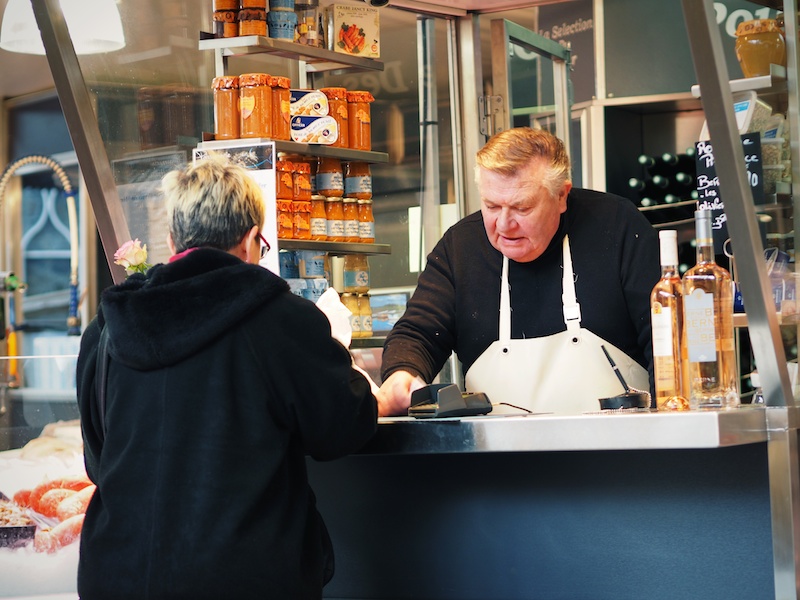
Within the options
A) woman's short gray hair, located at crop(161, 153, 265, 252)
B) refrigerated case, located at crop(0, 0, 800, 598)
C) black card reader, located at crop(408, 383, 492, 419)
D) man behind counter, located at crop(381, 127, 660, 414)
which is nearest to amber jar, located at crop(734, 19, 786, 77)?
refrigerated case, located at crop(0, 0, 800, 598)

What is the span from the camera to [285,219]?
11.5ft

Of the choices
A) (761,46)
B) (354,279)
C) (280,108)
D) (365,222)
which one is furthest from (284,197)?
(761,46)

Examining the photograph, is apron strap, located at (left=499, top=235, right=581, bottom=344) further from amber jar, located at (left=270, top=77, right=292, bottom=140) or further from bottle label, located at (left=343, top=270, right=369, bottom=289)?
bottle label, located at (left=343, top=270, right=369, bottom=289)

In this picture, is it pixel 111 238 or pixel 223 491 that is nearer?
pixel 223 491

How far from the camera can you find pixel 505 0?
3.88 m

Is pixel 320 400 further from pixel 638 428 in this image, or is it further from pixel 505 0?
pixel 505 0

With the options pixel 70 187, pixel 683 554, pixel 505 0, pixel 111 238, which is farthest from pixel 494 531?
pixel 70 187

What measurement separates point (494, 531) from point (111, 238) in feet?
4.54

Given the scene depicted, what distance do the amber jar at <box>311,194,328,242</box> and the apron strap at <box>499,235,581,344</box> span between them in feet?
2.97

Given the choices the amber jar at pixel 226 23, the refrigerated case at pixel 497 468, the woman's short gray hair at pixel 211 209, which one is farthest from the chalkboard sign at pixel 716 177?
the amber jar at pixel 226 23

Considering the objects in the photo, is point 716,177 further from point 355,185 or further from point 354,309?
point 354,309

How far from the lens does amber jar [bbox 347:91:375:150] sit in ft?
12.2

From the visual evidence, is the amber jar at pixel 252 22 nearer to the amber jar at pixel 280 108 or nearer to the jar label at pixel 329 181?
the amber jar at pixel 280 108

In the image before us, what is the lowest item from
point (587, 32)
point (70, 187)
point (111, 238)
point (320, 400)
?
point (320, 400)
